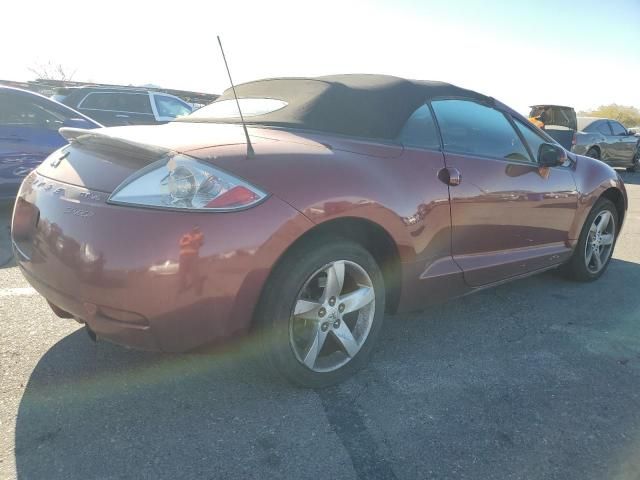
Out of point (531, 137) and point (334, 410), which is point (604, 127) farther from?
point (334, 410)

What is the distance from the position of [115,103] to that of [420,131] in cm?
893

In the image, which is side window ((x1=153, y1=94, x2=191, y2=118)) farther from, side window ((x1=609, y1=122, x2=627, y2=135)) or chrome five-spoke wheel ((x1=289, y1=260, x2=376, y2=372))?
side window ((x1=609, y1=122, x2=627, y2=135))

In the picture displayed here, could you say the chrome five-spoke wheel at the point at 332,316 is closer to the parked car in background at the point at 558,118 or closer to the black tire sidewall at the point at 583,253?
the black tire sidewall at the point at 583,253

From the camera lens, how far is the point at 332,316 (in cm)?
239

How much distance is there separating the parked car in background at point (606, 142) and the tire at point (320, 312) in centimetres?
1225

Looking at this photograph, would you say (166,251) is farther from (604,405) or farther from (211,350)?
(604,405)

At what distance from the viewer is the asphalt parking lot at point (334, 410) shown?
1929 mm

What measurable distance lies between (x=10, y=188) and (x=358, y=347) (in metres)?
4.39

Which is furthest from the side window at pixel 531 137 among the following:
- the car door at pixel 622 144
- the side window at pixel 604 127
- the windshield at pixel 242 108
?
the car door at pixel 622 144

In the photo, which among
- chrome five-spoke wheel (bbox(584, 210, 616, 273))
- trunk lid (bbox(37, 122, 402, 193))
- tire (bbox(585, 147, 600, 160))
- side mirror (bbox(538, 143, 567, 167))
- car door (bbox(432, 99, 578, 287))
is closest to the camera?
trunk lid (bbox(37, 122, 402, 193))

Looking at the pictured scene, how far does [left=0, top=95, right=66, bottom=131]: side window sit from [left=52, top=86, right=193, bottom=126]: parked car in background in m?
4.45

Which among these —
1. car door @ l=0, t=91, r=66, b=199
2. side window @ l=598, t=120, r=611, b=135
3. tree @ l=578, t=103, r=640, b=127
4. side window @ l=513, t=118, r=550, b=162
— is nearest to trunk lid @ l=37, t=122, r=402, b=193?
side window @ l=513, t=118, r=550, b=162

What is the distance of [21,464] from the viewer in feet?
6.00

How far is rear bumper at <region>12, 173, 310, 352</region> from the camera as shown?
6.13ft
